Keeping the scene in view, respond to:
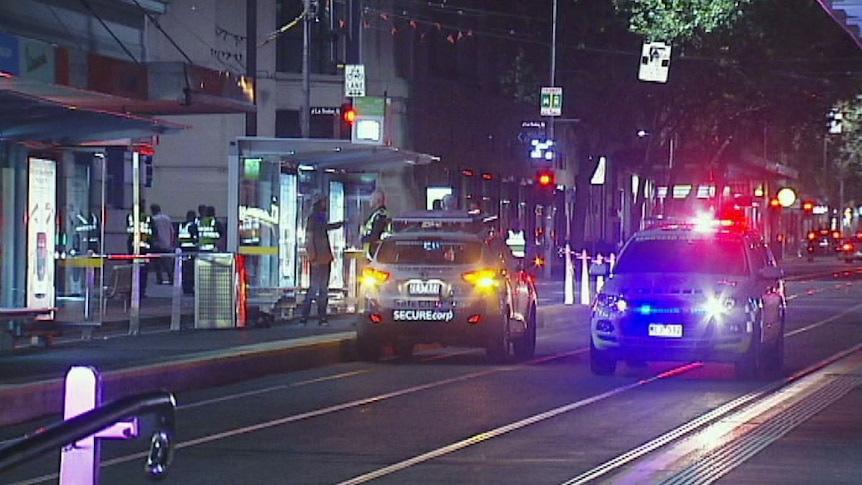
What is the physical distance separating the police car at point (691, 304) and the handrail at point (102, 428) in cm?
1343

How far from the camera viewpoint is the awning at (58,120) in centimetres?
1736

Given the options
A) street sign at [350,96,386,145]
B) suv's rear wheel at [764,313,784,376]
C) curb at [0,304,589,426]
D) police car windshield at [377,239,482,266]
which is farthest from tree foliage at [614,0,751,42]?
suv's rear wheel at [764,313,784,376]

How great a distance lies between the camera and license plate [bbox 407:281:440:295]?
20.8 m

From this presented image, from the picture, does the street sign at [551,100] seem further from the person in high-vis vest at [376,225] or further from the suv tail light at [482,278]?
the suv tail light at [482,278]

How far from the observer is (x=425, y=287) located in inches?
820

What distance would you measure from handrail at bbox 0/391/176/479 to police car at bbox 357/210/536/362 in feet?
48.5

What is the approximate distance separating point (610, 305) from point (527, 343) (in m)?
3.33

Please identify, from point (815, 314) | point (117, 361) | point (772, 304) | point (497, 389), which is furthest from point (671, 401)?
point (815, 314)

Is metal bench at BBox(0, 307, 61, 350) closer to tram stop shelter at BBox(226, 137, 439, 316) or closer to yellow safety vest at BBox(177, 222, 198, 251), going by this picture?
tram stop shelter at BBox(226, 137, 439, 316)

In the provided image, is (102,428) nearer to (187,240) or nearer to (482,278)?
(482,278)

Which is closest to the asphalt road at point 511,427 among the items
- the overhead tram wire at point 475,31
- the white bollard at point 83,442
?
the white bollard at point 83,442

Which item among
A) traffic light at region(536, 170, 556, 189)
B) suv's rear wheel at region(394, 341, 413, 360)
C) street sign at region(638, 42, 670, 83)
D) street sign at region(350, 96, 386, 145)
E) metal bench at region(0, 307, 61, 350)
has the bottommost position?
suv's rear wheel at region(394, 341, 413, 360)

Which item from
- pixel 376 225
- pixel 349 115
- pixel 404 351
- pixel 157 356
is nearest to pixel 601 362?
pixel 404 351

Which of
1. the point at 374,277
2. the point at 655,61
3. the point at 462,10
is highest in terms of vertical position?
the point at 462,10
